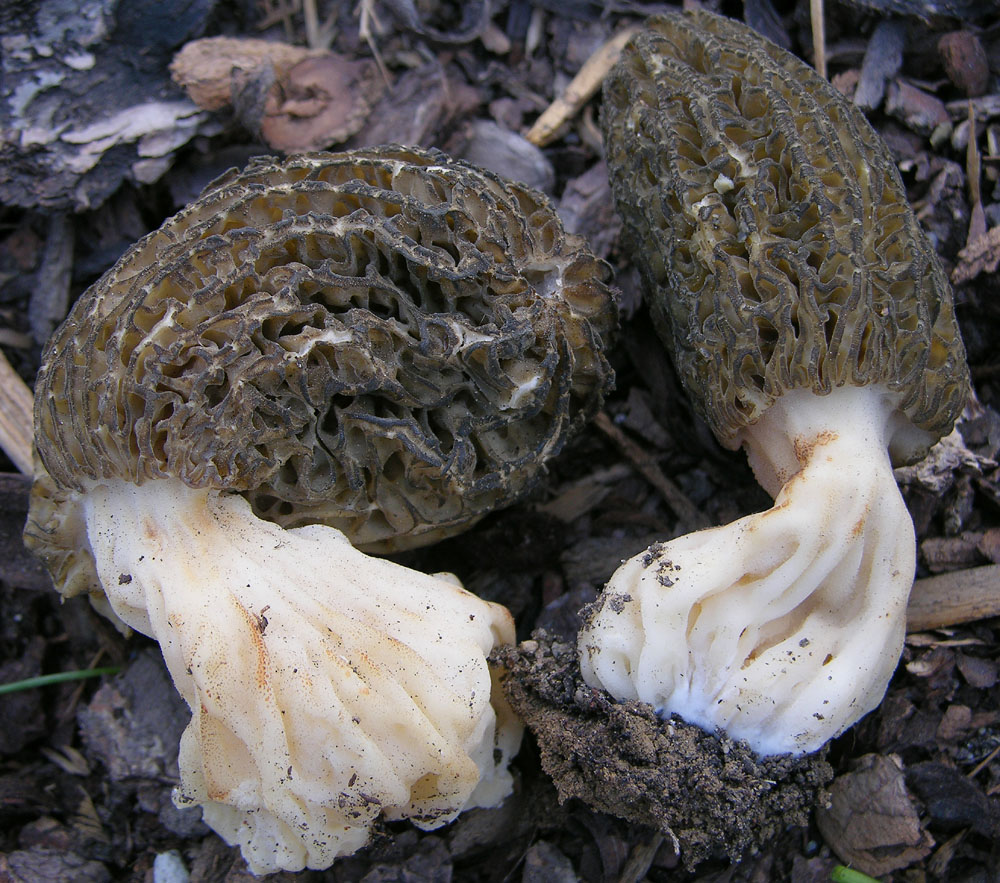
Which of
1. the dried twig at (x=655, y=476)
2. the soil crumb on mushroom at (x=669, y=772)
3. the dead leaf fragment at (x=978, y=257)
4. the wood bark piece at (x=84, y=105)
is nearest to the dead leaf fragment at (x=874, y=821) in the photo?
the soil crumb on mushroom at (x=669, y=772)

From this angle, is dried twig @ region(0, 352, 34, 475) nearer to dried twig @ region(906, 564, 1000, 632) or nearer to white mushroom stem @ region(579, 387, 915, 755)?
white mushroom stem @ region(579, 387, 915, 755)

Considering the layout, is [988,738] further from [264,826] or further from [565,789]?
[264,826]

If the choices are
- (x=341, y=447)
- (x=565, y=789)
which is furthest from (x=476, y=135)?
(x=565, y=789)

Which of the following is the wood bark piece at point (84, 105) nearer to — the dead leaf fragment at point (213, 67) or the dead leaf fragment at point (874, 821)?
the dead leaf fragment at point (213, 67)

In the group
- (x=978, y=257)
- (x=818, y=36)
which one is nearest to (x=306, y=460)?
(x=978, y=257)

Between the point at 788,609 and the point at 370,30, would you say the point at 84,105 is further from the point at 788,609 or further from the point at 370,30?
the point at 788,609

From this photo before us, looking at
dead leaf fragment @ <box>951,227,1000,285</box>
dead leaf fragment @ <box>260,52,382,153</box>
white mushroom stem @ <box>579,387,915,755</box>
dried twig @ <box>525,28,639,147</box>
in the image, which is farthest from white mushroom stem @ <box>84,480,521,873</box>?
dead leaf fragment @ <box>951,227,1000,285</box>
